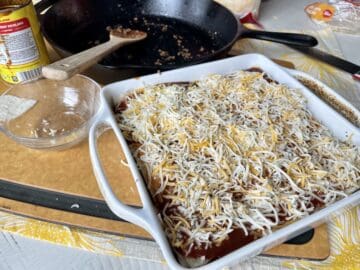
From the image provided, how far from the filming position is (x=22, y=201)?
0.55 m

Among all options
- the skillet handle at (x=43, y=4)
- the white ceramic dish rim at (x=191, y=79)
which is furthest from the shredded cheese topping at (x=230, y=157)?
the skillet handle at (x=43, y=4)

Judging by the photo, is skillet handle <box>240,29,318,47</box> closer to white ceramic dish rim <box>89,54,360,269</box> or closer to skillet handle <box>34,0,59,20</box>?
white ceramic dish rim <box>89,54,360,269</box>

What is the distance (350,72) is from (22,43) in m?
0.74

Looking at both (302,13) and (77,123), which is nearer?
(77,123)

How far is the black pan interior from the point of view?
845 millimetres

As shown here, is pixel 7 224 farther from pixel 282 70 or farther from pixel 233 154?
pixel 282 70

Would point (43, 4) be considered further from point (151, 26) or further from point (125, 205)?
point (125, 205)

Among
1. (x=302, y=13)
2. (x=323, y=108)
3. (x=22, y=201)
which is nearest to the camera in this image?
(x=22, y=201)

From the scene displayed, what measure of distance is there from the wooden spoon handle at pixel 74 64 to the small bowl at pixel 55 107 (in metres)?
0.05

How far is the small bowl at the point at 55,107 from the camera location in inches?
26.7

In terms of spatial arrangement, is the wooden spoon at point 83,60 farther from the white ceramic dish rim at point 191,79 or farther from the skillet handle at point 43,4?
the skillet handle at point 43,4

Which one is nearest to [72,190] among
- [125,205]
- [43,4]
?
[125,205]

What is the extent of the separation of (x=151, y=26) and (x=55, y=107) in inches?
14.6

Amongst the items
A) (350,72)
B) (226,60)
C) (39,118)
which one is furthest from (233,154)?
(350,72)
